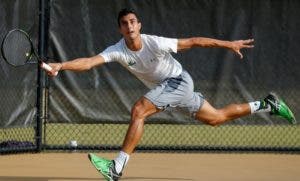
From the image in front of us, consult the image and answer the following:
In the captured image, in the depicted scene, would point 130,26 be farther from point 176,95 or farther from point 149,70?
point 176,95

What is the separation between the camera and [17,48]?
6.73 m

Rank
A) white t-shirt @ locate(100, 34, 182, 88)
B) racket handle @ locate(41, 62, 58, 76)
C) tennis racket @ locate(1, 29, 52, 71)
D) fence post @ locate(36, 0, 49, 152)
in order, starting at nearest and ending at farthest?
racket handle @ locate(41, 62, 58, 76)
white t-shirt @ locate(100, 34, 182, 88)
tennis racket @ locate(1, 29, 52, 71)
fence post @ locate(36, 0, 49, 152)

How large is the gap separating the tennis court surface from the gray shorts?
2.26ft

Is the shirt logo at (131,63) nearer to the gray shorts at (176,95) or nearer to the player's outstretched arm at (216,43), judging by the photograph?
the gray shorts at (176,95)

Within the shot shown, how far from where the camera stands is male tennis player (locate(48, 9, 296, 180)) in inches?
247

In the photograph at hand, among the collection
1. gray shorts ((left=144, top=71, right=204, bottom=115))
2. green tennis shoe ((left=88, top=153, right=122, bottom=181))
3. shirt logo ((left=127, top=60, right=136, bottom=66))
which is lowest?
green tennis shoe ((left=88, top=153, right=122, bottom=181))


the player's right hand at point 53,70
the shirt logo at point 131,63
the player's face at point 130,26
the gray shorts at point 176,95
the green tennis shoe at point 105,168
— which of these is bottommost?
the green tennis shoe at point 105,168

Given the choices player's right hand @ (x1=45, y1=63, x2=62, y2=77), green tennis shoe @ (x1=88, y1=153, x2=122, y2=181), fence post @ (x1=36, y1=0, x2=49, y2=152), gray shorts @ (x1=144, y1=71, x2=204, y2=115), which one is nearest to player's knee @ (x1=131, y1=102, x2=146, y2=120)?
gray shorts @ (x1=144, y1=71, x2=204, y2=115)

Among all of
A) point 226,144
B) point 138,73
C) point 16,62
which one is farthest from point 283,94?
point 16,62

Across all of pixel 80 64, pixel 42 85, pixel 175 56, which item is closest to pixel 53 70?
pixel 80 64

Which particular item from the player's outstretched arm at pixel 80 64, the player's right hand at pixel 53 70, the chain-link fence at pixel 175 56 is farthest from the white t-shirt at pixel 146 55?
the chain-link fence at pixel 175 56

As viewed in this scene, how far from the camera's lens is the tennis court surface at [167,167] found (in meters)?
6.96

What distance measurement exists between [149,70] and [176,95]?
33 centimetres

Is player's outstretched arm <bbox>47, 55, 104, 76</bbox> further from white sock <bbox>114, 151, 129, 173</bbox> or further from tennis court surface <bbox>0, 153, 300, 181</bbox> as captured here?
tennis court surface <bbox>0, 153, 300, 181</bbox>
